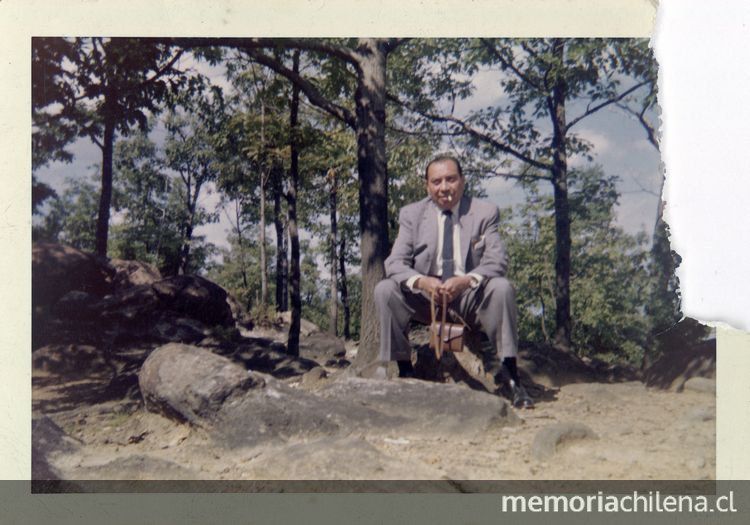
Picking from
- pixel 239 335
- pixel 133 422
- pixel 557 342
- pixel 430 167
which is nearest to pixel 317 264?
pixel 239 335

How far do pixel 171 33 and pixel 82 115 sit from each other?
0.93 metres

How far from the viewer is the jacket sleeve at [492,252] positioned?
15.2ft

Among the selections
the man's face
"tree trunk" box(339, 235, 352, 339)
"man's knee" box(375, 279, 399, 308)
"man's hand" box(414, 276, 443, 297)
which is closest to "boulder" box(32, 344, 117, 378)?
"tree trunk" box(339, 235, 352, 339)

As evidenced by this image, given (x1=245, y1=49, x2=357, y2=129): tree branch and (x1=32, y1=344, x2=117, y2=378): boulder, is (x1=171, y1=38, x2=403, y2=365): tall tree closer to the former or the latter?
(x1=245, y1=49, x2=357, y2=129): tree branch

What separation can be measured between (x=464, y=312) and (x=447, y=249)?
19.2 inches

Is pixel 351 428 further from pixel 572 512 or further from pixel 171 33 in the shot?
pixel 171 33

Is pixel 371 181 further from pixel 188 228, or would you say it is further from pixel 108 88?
pixel 108 88

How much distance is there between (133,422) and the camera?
15.1 feet

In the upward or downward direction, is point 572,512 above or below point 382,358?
below

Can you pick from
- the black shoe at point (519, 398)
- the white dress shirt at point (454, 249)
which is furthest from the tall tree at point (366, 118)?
the black shoe at point (519, 398)

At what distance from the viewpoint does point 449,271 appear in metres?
4.76

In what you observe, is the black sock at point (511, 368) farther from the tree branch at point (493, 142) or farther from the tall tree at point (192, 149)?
the tall tree at point (192, 149)

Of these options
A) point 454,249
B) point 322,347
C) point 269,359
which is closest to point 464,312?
point 454,249

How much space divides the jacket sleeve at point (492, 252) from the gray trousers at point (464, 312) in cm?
8
